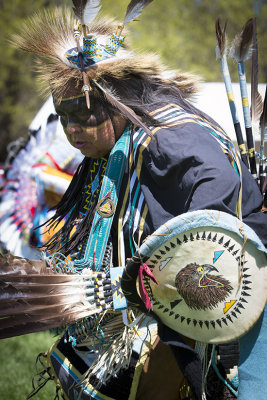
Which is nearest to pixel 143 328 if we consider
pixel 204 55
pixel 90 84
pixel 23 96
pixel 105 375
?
pixel 105 375

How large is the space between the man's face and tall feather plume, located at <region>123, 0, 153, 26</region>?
351mm

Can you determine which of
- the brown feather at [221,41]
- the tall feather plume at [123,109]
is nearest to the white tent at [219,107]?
the brown feather at [221,41]

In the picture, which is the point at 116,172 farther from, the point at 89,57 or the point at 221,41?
the point at 221,41

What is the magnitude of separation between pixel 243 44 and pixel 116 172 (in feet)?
2.70

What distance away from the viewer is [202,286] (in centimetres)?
194

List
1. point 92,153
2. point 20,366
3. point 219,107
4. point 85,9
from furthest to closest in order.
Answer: point 219,107 → point 20,366 → point 92,153 → point 85,9

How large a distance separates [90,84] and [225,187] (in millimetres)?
763

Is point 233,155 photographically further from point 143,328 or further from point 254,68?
point 143,328

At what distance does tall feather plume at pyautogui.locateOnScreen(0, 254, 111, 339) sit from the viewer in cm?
202

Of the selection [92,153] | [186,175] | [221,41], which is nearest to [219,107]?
[221,41]

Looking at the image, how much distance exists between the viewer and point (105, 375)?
229cm

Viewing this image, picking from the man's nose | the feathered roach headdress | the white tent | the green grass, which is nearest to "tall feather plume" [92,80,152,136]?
the feathered roach headdress


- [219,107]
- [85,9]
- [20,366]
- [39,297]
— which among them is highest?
[85,9]

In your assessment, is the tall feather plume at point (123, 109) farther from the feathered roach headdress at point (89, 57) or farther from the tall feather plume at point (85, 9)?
the tall feather plume at point (85, 9)
